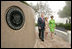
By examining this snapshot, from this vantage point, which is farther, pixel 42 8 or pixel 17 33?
pixel 42 8

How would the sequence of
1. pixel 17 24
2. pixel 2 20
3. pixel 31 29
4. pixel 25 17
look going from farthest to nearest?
pixel 31 29 < pixel 25 17 < pixel 17 24 < pixel 2 20

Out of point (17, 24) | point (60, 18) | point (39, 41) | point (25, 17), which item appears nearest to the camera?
point (17, 24)

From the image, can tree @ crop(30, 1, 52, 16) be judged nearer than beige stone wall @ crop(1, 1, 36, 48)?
No

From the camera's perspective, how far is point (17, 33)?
6.66 m

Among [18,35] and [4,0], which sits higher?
[4,0]

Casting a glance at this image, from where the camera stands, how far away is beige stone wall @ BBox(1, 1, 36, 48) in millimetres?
6234

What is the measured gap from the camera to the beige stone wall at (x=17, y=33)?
6234 millimetres

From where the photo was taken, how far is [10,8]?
21.1ft

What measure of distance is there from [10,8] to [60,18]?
3494 cm

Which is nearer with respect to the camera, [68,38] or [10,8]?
[10,8]

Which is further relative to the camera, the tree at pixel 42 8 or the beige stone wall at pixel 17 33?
the tree at pixel 42 8

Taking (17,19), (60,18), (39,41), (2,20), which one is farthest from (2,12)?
(60,18)

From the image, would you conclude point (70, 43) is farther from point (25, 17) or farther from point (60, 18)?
point (60, 18)

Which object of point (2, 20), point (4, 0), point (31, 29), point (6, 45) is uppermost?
point (4, 0)
